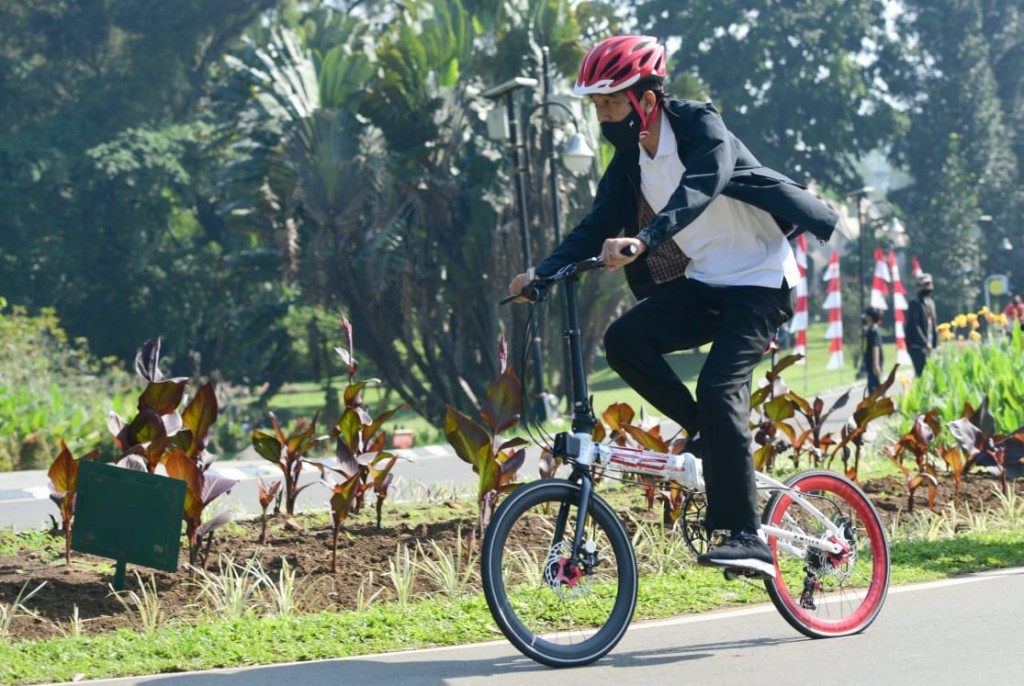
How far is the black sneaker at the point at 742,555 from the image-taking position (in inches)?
191

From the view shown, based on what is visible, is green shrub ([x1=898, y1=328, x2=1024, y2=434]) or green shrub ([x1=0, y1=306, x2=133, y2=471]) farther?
green shrub ([x1=0, y1=306, x2=133, y2=471])

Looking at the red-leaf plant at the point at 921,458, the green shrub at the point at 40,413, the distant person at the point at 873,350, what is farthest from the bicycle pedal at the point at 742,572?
the distant person at the point at 873,350

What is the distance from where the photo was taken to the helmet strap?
487cm

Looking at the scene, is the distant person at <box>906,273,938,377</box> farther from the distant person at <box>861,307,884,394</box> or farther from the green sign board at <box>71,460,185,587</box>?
the green sign board at <box>71,460,185,587</box>

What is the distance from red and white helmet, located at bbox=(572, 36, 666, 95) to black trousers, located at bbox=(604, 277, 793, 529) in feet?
2.53

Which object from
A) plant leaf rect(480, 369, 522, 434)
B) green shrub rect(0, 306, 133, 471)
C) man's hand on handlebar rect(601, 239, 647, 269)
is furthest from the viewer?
green shrub rect(0, 306, 133, 471)

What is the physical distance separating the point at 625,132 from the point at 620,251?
2.02 ft

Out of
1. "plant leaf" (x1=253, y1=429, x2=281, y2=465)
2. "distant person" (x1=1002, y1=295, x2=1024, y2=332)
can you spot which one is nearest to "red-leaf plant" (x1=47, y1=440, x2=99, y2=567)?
"plant leaf" (x1=253, y1=429, x2=281, y2=465)

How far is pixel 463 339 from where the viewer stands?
91.1ft

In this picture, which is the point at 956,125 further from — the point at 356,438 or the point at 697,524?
the point at 697,524

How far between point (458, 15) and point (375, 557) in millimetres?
21586

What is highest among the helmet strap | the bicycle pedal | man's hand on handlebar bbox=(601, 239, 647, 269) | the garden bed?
the helmet strap

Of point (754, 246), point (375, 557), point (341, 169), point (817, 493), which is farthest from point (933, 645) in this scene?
point (341, 169)

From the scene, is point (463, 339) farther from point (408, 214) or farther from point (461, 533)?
point (461, 533)
